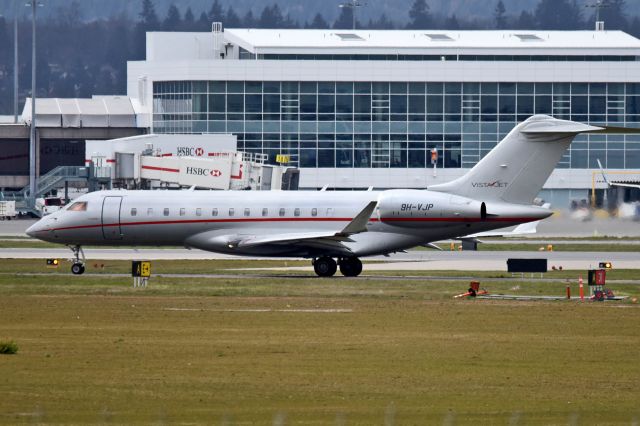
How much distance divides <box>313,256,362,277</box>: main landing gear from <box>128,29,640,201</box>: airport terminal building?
61.9 m

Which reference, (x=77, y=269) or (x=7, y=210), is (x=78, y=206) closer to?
(x=77, y=269)

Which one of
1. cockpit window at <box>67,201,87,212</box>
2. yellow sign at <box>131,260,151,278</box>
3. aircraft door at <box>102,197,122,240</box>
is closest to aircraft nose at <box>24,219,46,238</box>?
cockpit window at <box>67,201,87,212</box>

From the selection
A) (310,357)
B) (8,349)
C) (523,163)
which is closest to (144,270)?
(523,163)

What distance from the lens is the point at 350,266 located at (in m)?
58.8

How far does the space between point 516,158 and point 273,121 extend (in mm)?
65965

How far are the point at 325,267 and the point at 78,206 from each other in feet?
34.3

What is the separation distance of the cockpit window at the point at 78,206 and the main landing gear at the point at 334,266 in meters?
9.60

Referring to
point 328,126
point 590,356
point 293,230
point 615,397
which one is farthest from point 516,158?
point 328,126

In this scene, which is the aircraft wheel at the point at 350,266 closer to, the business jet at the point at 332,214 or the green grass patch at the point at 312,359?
the business jet at the point at 332,214

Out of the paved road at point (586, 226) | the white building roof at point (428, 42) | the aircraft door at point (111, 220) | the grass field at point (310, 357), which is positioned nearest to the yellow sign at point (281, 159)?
the white building roof at point (428, 42)

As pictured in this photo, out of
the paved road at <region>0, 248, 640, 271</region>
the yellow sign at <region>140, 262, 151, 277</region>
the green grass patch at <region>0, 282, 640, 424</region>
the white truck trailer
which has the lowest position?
the green grass patch at <region>0, 282, 640, 424</region>

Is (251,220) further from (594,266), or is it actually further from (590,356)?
(590,356)

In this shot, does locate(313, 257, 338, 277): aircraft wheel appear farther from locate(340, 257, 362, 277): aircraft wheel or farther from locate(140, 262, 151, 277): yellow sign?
locate(140, 262, 151, 277): yellow sign

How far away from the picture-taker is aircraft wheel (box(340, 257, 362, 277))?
58.8m
